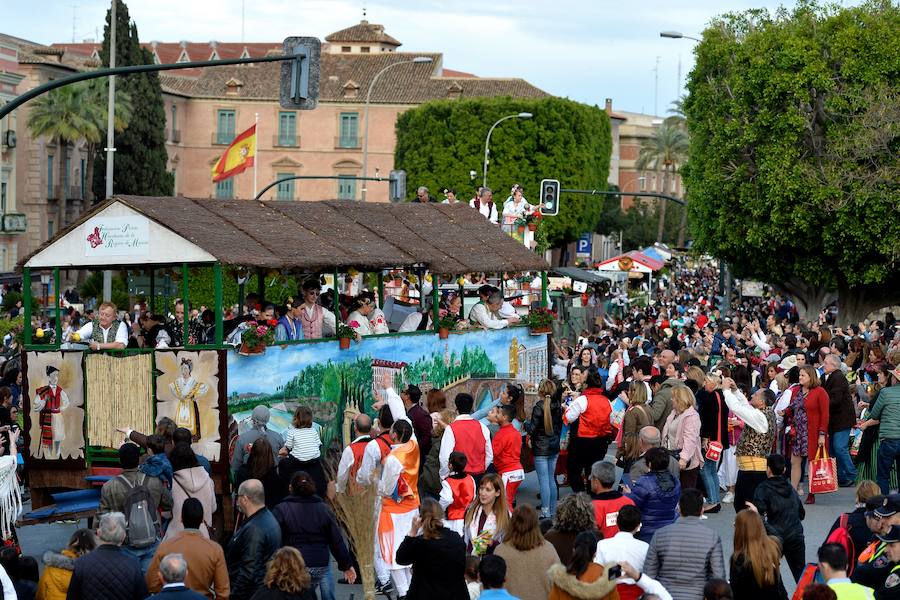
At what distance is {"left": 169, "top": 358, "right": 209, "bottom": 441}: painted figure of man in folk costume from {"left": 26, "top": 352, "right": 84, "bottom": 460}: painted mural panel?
1.12 meters

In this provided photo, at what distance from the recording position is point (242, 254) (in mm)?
14375

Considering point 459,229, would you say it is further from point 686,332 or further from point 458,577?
point 686,332

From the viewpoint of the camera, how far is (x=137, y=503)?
35.1 feet

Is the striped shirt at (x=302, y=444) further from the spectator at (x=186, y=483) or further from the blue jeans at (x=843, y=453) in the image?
the blue jeans at (x=843, y=453)

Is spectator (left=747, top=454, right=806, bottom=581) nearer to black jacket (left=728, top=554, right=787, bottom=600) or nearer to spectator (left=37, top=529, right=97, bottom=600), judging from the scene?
black jacket (left=728, top=554, right=787, bottom=600)

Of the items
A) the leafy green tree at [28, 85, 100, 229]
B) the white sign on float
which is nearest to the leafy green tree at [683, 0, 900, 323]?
the white sign on float

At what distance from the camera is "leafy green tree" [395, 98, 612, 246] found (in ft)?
247

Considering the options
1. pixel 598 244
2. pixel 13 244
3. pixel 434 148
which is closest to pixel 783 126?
pixel 434 148

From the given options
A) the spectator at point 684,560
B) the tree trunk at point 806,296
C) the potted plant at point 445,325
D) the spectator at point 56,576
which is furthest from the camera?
the tree trunk at point 806,296

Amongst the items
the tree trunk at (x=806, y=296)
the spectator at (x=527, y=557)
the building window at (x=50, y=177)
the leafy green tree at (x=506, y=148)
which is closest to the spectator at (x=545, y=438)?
the spectator at (x=527, y=557)

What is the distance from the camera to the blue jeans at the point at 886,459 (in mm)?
15664

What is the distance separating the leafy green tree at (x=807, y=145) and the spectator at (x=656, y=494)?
1114 inches

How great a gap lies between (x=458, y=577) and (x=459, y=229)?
1040 cm

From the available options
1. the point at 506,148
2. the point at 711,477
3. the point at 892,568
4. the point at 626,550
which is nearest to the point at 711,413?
the point at 711,477
